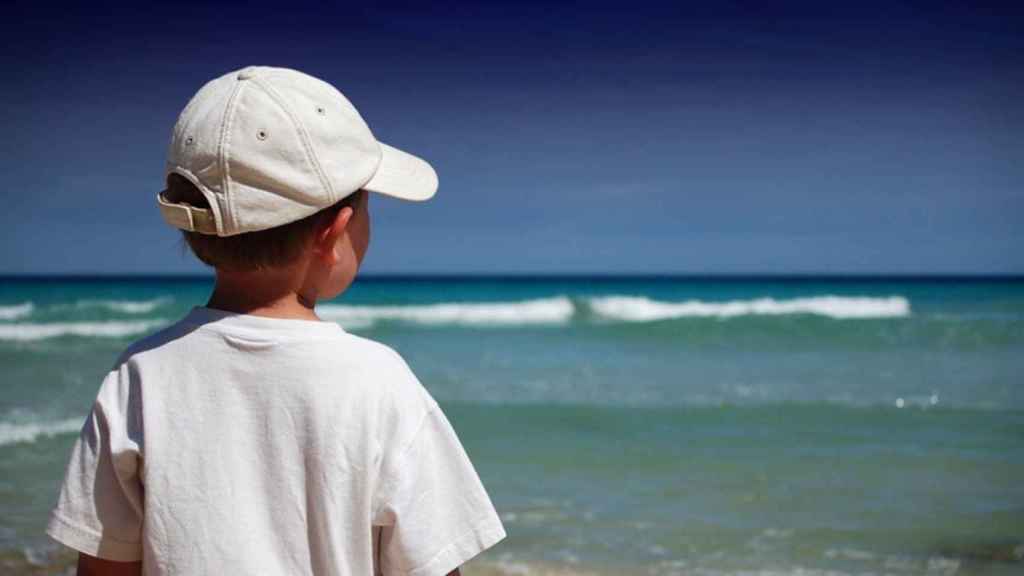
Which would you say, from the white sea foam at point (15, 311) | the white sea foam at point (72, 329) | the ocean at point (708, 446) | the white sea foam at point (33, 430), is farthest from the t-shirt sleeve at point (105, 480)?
the white sea foam at point (15, 311)

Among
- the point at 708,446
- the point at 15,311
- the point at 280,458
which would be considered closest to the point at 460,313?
the point at 15,311

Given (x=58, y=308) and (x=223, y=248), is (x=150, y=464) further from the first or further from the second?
(x=58, y=308)

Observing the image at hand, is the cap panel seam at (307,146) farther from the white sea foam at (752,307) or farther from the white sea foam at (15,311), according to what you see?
the white sea foam at (15,311)

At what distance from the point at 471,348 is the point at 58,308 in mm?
14848

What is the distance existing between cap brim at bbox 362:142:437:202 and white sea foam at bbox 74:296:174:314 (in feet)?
77.4

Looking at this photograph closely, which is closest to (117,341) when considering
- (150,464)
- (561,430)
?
(561,430)

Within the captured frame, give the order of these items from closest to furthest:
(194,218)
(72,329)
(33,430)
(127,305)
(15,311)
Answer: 1. (194,218)
2. (33,430)
3. (72,329)
4. (15,311)
5. (127,305)

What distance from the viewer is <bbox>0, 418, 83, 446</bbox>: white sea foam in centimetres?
658

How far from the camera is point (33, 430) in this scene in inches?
269

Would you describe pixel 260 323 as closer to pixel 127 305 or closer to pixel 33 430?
pixel 33 430

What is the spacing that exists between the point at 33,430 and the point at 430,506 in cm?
657

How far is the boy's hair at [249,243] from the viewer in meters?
1.18

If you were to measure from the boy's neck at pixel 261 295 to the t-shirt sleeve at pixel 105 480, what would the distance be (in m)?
0.16

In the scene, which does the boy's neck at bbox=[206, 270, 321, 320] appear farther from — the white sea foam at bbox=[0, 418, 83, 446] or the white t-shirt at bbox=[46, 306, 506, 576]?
the white sea foam at bbox=[0, 418, 83, 446]
